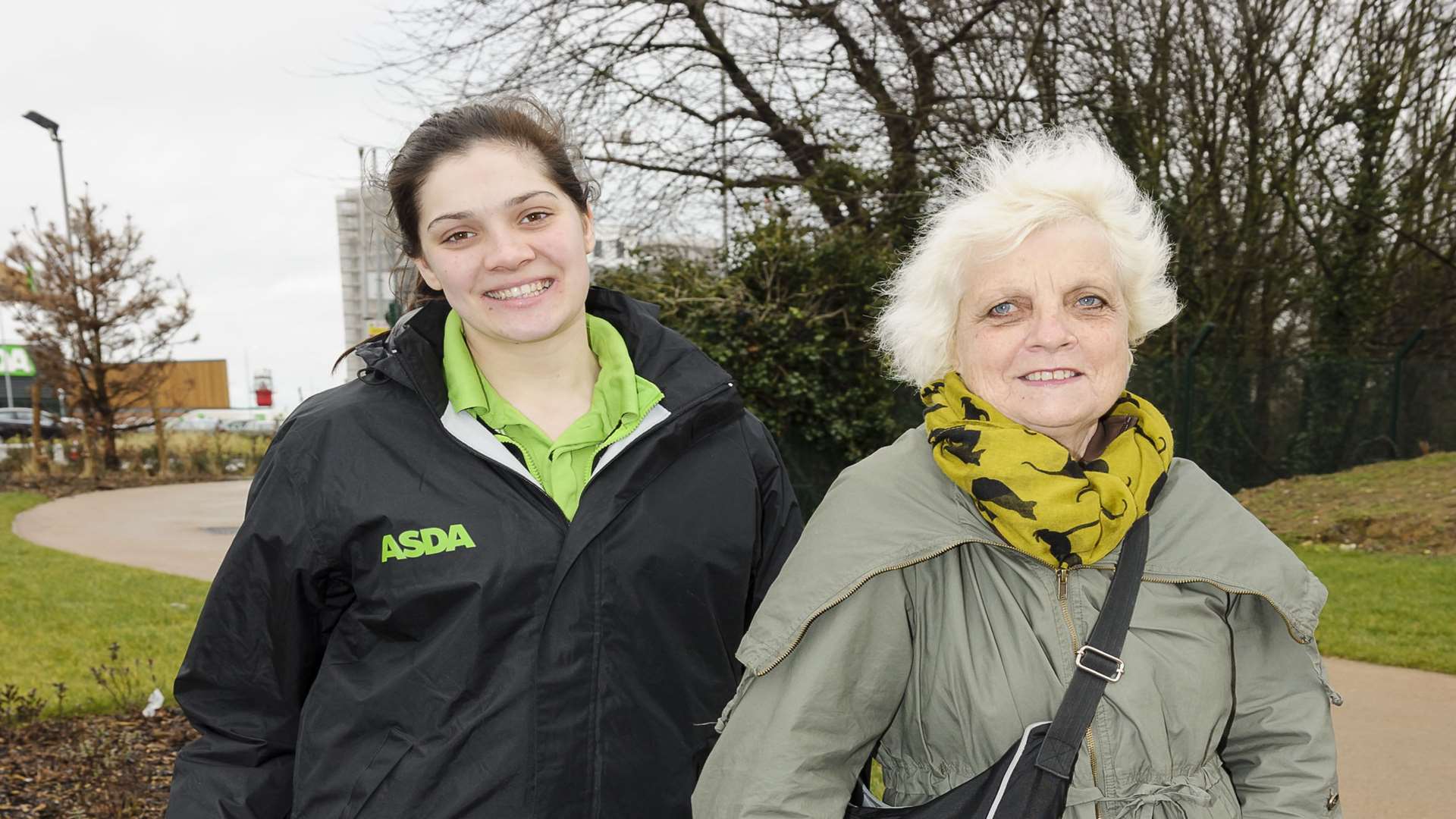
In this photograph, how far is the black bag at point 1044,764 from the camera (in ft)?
5.32

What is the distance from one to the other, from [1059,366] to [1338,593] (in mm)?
7123

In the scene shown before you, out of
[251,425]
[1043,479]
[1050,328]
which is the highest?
[1050,328]

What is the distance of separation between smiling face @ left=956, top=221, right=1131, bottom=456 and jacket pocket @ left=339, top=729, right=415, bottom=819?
1.22 metres

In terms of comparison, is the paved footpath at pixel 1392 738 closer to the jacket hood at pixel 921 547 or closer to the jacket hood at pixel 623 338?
the jacket hood at pixel 921 547

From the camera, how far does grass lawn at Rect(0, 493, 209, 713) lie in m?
6.25

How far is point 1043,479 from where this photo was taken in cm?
179

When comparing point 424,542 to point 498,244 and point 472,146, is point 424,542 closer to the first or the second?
point 498,244

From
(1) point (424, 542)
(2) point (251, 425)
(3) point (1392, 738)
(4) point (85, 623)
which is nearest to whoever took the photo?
(1) point (424, 542)

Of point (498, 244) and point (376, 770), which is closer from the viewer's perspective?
point (376, 770)

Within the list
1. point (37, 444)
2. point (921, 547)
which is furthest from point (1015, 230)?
point (37, 444)

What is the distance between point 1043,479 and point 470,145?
1338 millimetres

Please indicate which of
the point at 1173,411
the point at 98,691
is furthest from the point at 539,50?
the point at 1173,411

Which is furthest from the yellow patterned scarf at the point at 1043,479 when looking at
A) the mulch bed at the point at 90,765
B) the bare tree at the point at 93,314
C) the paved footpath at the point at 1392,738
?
the bare tree at the point at 93,314

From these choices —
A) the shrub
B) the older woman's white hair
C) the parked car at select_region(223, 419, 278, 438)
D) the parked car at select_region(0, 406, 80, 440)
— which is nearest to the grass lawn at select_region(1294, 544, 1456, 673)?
the shrub
